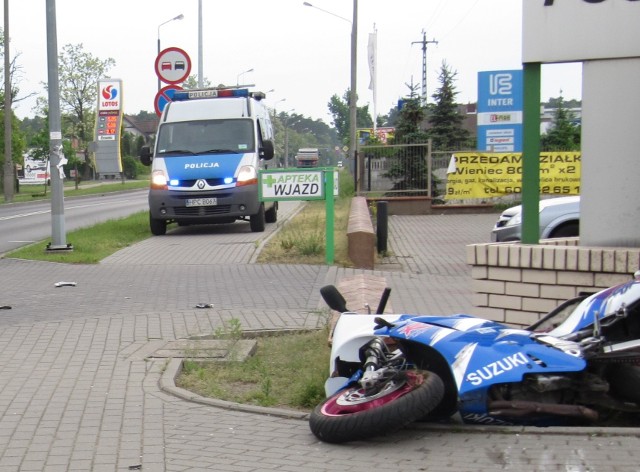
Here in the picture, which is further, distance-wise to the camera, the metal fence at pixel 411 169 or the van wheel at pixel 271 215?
the metal fence at pixel 411 169

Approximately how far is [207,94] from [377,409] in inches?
625

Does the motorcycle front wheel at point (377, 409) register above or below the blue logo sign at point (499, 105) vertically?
below

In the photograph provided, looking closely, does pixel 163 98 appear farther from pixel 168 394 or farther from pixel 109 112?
pixel 109 112

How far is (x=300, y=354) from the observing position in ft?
24.6

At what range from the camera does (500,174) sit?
26.6m

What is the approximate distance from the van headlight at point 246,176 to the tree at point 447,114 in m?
23.4

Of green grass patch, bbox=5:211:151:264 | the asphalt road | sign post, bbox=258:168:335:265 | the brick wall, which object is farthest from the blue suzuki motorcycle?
the asphalt road

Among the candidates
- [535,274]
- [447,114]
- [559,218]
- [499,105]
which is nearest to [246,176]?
[499,105]

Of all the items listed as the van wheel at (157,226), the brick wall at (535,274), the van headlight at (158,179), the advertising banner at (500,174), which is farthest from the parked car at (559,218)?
the advertising banner at (500,174)

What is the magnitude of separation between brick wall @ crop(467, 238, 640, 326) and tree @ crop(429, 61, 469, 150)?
112 ft

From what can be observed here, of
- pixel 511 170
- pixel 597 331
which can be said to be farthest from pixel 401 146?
pixel 597 331

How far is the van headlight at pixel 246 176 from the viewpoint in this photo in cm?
1836

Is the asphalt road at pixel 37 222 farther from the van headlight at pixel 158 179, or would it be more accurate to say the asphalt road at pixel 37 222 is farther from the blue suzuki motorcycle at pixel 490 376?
the blue suzuki motorcycle at pixel 490 376

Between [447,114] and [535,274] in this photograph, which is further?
Result: [447,114]
